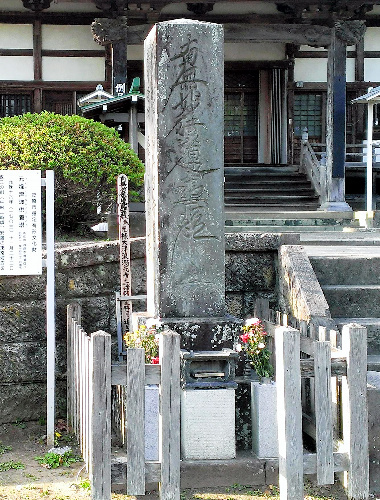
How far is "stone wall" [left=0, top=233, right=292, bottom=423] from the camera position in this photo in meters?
7.32

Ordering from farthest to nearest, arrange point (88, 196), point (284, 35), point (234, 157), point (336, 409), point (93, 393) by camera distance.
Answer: point (234, 157)
point (284, 35)
point (88, 196)
point (336, 409)
point (93, 393)

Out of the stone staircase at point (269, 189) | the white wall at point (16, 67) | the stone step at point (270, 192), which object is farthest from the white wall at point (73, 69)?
the stone step at point (270, 192)

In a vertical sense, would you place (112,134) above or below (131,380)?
above

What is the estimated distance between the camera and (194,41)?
19.5ft

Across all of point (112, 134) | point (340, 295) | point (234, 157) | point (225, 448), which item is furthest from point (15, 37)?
point (225, 448)

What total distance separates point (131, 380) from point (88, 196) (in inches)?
199

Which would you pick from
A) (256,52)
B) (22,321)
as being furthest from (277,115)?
(22,321)

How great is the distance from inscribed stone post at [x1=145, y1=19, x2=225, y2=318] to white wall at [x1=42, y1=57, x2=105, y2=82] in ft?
34.8

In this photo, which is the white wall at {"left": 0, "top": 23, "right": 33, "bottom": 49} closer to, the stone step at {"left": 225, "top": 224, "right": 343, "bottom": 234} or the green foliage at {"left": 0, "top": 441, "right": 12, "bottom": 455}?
the stone step at {"left": 225, "top": 224, "right": 343, "bottom": 234}

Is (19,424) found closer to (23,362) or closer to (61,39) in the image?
(23,362)

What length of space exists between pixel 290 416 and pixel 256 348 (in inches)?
39.7

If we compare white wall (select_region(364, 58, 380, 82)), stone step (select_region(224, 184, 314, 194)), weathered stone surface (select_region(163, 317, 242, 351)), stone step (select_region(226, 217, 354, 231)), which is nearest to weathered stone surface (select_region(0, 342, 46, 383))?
weathered stone surface (select_region(163, 317, 242, 351))

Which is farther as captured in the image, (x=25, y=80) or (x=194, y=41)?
(x=25, y=80)

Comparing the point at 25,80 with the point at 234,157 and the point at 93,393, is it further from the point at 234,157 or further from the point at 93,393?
the point at 93,393
